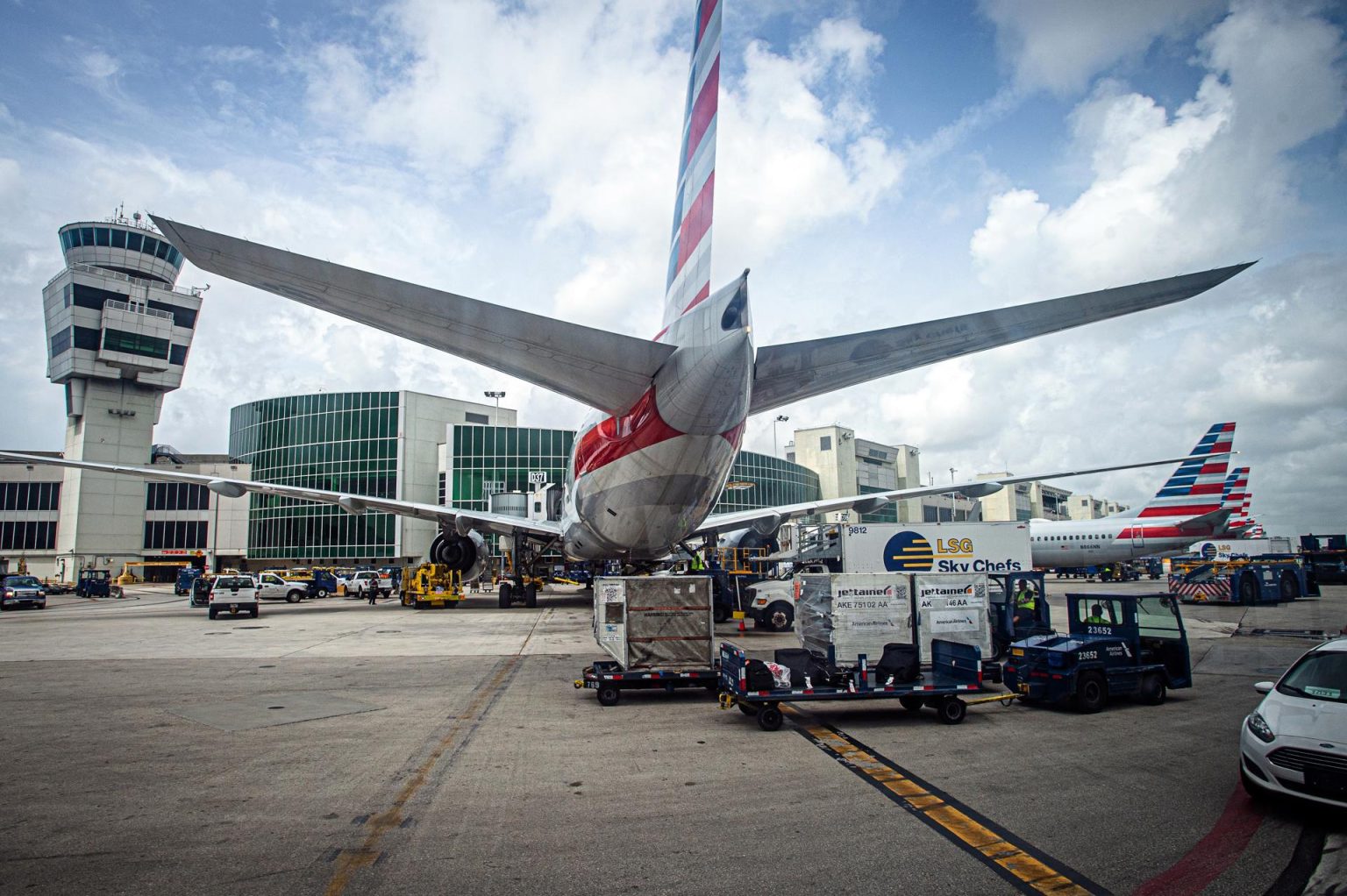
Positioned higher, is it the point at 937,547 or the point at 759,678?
the point at 937,547

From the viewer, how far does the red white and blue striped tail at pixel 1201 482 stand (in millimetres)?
39106

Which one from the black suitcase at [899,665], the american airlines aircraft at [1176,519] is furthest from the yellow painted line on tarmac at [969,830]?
the american airlines aircraft at [1176,519]

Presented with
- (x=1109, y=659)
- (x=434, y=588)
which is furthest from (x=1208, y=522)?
(x=434, y=588)

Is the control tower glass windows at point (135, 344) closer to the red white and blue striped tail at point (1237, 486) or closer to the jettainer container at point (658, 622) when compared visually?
the jettainer container at point (658, 622)

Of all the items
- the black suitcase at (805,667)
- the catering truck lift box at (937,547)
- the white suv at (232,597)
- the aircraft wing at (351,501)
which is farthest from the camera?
the white suv at (232,597)

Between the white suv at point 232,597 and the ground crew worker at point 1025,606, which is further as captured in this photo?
the white suv at point 232,597

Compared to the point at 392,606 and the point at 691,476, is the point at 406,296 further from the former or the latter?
the point at 392,606

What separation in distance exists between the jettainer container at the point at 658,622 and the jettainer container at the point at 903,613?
2.10m

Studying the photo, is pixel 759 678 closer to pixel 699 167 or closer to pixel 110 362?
pixel 699 167

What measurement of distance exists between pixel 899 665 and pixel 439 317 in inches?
310

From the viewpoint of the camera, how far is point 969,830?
5.91 metres

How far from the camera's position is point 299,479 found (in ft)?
248

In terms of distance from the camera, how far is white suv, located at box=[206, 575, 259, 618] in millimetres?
29234

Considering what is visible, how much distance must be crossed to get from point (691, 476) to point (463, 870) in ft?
36.7
